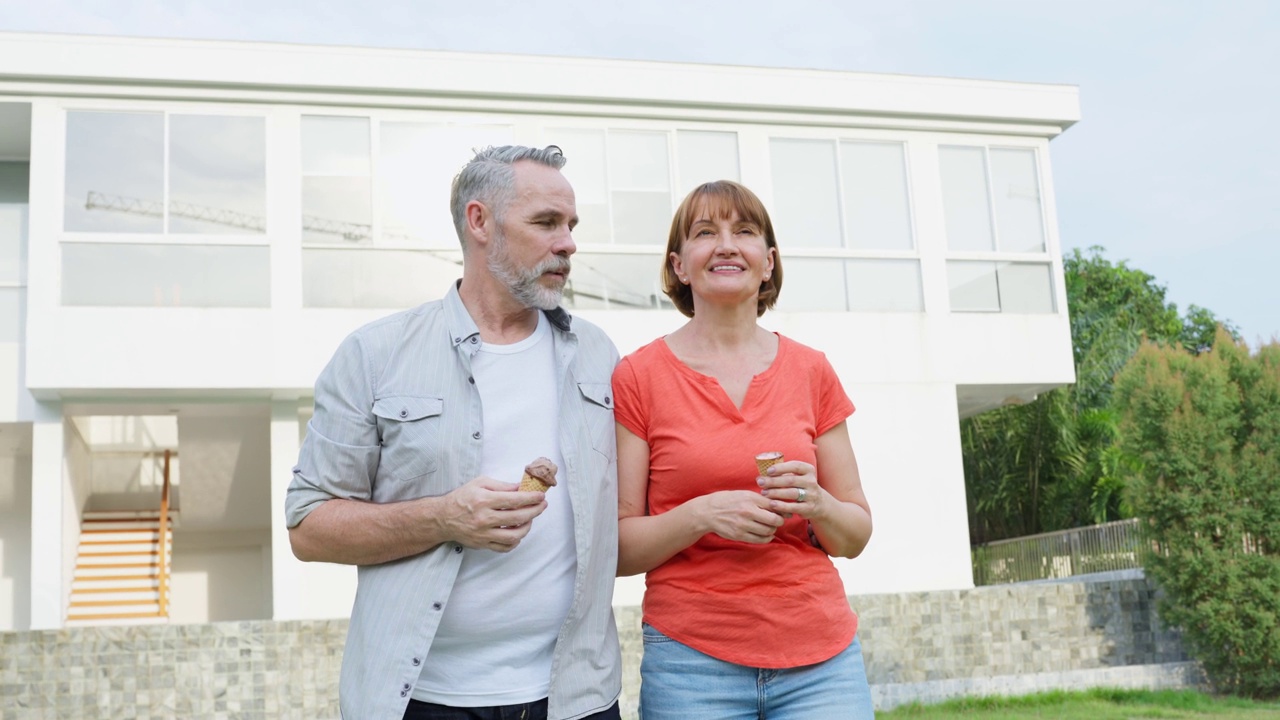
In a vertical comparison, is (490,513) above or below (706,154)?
below

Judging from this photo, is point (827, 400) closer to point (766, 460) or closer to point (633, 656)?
point (766, 460)

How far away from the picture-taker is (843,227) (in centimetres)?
1566

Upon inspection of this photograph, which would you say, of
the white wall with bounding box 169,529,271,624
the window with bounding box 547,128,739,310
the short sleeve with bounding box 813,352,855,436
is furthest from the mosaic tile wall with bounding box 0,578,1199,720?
the white wall with bounding box 169,529,271,624

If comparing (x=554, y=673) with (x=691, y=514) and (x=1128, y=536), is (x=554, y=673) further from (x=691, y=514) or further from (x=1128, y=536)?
(x=1128, y=536)

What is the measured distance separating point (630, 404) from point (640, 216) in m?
12.2

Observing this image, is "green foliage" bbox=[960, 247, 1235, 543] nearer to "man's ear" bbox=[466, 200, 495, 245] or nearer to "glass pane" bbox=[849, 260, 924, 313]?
"glass pane" bbox=[849, 260, 924, 313]

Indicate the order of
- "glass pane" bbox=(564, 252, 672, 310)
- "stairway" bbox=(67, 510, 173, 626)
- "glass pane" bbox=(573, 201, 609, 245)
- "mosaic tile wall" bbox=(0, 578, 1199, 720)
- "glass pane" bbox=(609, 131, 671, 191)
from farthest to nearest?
"stairway" bbox=(67, 510, 173, 626) → "glass pane" bbox=(609, 131, 671, 191) → "glass pane" bbox=(573, 201, 609, 245) → "glass pane" bbox=(564, 252, 672, 310) → "mosaic tile wall" bbox=(0, 578, 1199, 720)

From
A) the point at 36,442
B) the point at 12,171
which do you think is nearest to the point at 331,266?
the point at 36,442

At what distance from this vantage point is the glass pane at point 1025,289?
16.1m

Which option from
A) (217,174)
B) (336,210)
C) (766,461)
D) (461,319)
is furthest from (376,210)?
(766,461)

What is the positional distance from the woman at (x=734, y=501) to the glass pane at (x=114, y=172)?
39.5ft

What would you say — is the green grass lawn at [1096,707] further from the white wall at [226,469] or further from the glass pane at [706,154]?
the white wall at [226,469]

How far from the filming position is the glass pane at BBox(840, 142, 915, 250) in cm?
1573

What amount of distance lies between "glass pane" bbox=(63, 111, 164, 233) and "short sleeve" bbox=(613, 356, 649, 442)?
1205 centimetres
